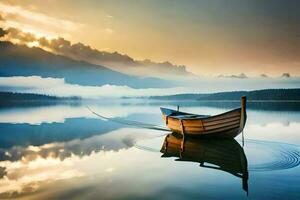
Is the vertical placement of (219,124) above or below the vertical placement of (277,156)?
above

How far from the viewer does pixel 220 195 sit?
10320 millimetres

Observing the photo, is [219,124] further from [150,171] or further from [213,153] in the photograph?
[150,171]

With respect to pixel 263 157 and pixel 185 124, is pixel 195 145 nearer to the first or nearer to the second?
pixel 185 124

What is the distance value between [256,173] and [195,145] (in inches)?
317

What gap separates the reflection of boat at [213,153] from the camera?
14336 mm

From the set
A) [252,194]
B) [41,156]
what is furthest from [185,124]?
[252,194]

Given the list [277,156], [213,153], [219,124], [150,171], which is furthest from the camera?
[219,124]

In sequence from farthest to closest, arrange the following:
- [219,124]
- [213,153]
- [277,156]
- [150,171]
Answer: [219,124]
[213,153]
[277,156]
[150,171]

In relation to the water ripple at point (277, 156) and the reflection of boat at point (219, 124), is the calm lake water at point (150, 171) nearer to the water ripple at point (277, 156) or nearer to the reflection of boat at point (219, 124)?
the water ripple at point (277, 156)

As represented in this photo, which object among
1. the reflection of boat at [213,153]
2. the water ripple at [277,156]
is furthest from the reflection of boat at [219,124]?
the water ripple at [277,156]

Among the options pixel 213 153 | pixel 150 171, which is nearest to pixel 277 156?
pixel 213 153

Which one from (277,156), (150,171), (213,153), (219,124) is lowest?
(150,171)

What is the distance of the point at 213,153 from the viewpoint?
18234mm

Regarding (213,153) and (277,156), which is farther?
(213,153)
